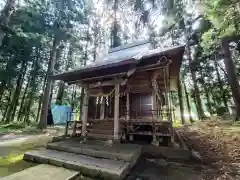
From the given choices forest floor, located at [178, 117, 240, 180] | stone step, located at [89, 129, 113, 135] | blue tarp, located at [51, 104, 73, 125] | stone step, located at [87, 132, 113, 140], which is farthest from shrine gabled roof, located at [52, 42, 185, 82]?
blue tarp, located at [51, 104, 73, 125]

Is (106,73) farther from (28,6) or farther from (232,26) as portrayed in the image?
(28,6)

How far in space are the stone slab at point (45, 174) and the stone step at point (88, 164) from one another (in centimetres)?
15

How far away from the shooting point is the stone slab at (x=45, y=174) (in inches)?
128

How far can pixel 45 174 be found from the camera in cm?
348

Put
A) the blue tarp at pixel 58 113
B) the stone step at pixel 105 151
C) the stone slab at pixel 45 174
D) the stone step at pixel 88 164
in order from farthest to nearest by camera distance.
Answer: the blue tarp at pixel 58 113, the stone step at pixel 105 151, the stone step at pixel 88 164, the stone slab at pixel 45 174

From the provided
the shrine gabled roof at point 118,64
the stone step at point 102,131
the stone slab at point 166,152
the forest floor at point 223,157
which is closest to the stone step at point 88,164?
the stone slab at point 166,152

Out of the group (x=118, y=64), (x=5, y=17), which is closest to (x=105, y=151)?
(x=118, y=64)

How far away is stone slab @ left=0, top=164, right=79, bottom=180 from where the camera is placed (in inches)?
128

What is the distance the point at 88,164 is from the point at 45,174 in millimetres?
1000

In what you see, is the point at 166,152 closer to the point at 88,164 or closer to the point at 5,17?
the point at 88,164

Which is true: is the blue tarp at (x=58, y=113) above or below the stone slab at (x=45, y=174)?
above

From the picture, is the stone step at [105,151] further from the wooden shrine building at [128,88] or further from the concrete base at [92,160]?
the wooden shrine building at [128,88]

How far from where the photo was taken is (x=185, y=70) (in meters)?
17.8

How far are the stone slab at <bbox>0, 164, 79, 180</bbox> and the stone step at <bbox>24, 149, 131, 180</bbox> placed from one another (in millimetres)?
154
